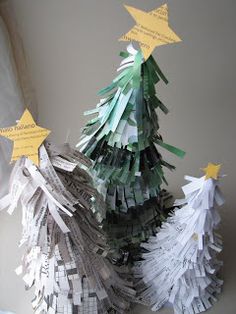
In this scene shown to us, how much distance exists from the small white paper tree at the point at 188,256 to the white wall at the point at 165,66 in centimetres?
27

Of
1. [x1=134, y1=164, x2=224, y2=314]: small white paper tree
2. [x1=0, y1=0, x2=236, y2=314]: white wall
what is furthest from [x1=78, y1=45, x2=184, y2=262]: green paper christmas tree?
[x1=0, y1=0, x2=236, y2=314]: white wall

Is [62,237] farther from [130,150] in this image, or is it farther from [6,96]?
[6,96]

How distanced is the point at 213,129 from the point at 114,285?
1.84 feet

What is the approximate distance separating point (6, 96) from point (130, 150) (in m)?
0.44

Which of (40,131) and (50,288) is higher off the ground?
(40,131)

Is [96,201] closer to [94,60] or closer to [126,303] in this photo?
[126,303]

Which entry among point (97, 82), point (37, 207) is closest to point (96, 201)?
point (37, 207)

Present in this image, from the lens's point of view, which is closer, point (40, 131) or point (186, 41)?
point (40, 131)

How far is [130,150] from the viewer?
0.77 meters

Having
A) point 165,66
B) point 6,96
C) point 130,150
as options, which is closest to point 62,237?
point 130,150

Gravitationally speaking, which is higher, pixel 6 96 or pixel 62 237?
pixel 6 96

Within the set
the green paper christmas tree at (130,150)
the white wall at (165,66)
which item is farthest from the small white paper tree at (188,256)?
the white wall at (165,66)

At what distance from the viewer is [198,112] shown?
1221 millimetres

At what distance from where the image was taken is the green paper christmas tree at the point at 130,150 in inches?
28.5
